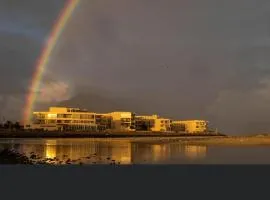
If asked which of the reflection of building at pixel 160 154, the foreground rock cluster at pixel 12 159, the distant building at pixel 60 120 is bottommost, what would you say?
the reflection of building at pixel 160 154

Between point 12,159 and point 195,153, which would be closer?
point 12,159

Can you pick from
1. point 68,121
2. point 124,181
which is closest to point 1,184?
point 124,181

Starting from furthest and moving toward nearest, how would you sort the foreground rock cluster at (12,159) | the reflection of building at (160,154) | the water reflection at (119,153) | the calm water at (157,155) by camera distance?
the reflection of building at (160,154) < the water reflection at (119,153) < the calm water at (157,155) < the foreground rock cluster at (12,159)

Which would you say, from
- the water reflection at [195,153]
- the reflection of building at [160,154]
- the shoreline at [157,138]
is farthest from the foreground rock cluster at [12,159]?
the shoreline at [157,138]

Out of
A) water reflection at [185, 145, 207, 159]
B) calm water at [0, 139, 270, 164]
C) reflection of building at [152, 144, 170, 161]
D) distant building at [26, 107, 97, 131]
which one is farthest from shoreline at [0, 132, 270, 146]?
reflection of building at [152, 144, 170, 161]

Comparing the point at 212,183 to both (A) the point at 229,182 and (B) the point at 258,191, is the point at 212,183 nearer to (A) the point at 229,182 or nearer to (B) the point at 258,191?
(A) the point at 229,182

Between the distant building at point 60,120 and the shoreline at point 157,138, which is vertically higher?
the distant building at point 60,120

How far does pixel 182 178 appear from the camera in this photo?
52.4 feet

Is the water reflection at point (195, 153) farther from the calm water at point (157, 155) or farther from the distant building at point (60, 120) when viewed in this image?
the distant building at point (60, 120)

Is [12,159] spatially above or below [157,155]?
above

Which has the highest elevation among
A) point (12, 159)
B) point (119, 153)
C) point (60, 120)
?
point (60, 120)

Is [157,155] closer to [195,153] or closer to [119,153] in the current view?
[119,153]

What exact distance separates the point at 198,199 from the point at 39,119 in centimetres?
18321

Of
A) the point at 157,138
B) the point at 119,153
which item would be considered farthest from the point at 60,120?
the point at 119,153
